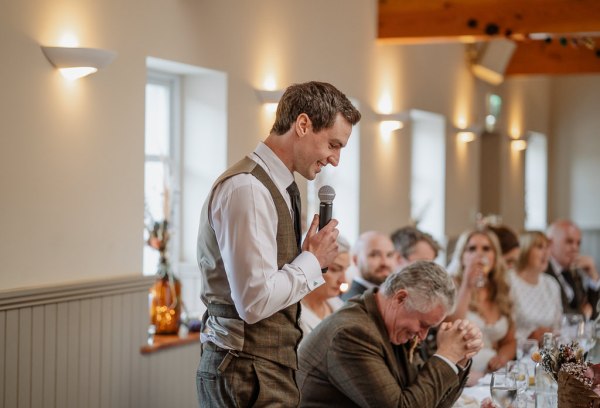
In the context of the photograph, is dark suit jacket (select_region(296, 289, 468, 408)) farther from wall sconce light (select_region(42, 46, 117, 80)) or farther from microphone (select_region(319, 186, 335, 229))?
wall sconce light (select_region(42, 46, 117, 80))

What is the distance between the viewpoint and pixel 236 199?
2.25 meters

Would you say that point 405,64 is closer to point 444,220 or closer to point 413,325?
point 444,220

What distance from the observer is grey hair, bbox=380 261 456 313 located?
299 centimetres

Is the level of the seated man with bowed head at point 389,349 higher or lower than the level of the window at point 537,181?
lower

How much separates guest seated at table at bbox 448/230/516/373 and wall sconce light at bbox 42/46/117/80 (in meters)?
2.05

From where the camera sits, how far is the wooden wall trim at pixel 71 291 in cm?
364

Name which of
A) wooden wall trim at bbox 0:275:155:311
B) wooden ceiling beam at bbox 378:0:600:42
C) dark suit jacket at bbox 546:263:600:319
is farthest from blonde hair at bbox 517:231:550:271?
wooden wall trim at bbox 0:275:155:311

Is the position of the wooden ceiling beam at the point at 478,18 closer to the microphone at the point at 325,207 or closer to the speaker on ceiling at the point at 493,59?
the speaker on ceiling at the point at 493,59

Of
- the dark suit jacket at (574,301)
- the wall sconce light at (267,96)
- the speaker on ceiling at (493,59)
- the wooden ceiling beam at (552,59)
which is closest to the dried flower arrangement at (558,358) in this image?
the wall sconce light at (267,96)

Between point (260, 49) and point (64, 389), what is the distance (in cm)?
239

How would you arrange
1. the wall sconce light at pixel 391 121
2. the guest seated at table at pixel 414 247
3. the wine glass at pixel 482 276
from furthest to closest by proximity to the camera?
the wall sconce light at pixel 391 121, the guest seated at table at pixel 414 247, the wine glass at pixel 482 276

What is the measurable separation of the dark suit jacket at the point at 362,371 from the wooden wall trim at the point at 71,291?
120 cm

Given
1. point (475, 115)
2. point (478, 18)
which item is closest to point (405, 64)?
point (478, 18)

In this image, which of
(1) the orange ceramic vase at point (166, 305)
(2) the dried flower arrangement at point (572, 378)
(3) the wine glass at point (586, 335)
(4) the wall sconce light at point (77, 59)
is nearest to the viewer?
(2) the dried flower arrangement at point (572, 378)
